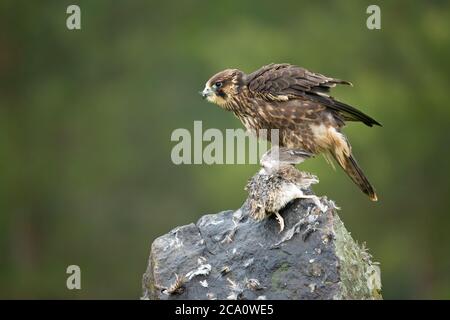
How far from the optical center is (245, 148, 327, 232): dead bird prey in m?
5.98

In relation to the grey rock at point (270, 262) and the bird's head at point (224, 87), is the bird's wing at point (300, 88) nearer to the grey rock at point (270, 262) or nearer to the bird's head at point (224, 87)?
the bird's head at point (224, 87)

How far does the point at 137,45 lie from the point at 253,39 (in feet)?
9.62

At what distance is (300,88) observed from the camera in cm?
698

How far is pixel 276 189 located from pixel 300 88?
1226 mm

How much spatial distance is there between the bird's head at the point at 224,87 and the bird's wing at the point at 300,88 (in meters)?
0.18

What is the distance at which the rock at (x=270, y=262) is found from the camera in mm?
5625

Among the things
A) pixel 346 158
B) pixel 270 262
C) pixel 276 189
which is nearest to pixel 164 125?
pixel 346 158

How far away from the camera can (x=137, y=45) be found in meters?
16.8

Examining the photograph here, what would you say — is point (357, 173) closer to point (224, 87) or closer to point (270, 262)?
point (224, 87)

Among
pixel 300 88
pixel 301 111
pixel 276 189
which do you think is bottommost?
pixel 276 189
